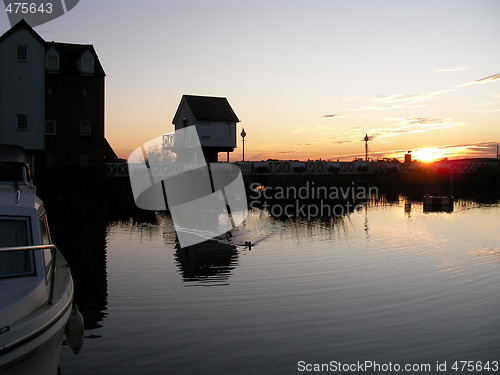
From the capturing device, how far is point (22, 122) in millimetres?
43031

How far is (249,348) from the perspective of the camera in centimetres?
1135

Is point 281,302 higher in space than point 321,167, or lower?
lower

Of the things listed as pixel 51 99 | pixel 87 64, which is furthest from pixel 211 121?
pixel 51 99

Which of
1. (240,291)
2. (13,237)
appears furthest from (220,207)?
(13,237)

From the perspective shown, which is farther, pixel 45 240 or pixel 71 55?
Result: pixel 71 55

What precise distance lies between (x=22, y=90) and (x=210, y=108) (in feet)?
78.2

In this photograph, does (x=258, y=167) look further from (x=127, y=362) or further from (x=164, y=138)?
(x=127, y=362)

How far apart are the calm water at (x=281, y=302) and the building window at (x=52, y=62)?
84.3ft

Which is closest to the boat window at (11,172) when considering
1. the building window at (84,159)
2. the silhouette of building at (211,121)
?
the building window at (84,159)

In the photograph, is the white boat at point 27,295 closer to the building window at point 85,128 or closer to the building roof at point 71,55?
the building window at point 85,128

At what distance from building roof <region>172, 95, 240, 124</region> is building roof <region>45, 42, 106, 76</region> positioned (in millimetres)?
13619

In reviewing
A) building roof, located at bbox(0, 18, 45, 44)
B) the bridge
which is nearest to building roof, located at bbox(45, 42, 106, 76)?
building roof, located at bbox(0, 18, 45, 44)

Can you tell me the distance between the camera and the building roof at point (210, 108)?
60.1 meters

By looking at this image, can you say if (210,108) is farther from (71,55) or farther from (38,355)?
(38,355)
